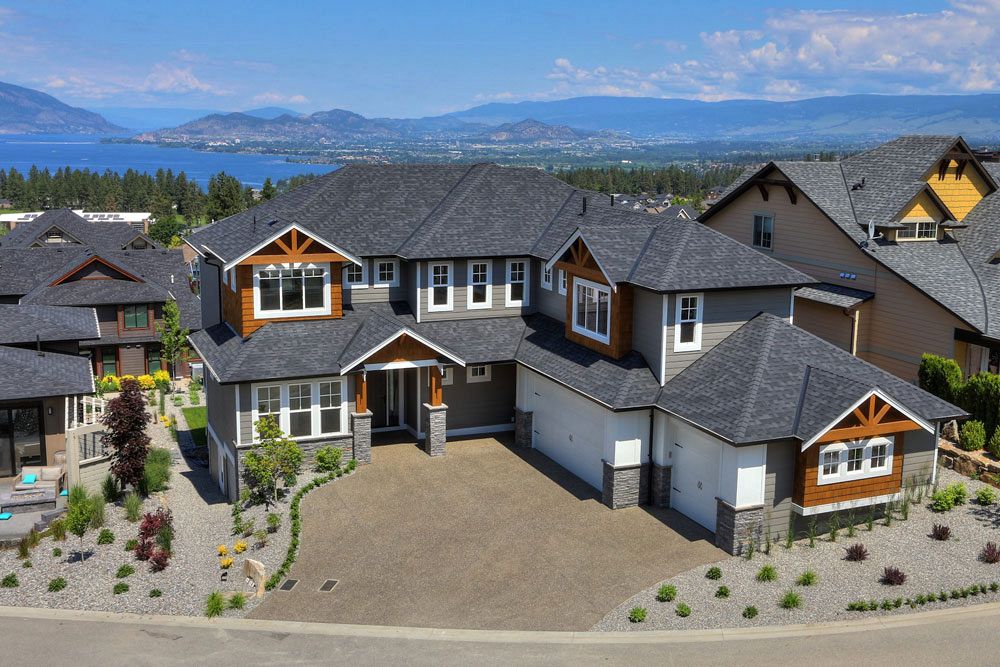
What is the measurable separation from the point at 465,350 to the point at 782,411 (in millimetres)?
10575

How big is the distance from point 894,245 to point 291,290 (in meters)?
20.7

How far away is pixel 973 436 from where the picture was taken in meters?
25.4

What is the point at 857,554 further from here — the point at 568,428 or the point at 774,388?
the point at 568,428

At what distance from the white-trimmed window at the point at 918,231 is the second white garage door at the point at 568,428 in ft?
47.6

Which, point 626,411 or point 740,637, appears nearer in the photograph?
point 740,637

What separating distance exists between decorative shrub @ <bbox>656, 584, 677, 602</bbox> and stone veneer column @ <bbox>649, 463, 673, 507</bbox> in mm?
4832

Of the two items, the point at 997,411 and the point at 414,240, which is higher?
the point at 414,240

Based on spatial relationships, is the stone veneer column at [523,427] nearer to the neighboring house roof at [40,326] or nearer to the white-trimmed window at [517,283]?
the white-trimmed window at [517,283]

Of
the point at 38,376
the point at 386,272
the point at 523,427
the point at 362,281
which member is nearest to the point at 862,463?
the point at 523,427

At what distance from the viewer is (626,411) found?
23266 mm

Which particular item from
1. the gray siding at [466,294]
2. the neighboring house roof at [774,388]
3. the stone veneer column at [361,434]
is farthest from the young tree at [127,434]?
the neighboring house roof at [774,388]

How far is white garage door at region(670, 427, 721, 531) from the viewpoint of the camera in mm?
21859

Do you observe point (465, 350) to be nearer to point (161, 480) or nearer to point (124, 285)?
point (161, 480)

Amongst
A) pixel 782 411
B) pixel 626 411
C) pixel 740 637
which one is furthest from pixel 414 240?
pixel 740 637
